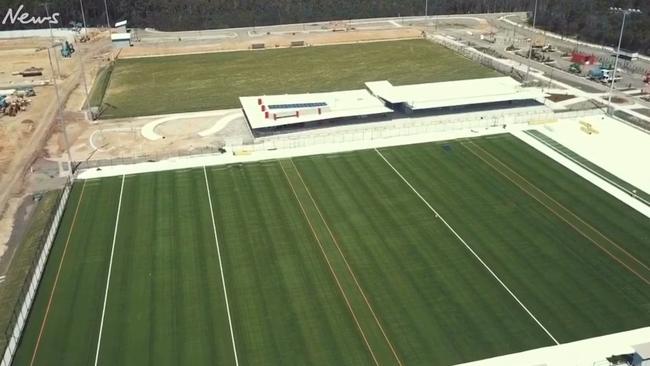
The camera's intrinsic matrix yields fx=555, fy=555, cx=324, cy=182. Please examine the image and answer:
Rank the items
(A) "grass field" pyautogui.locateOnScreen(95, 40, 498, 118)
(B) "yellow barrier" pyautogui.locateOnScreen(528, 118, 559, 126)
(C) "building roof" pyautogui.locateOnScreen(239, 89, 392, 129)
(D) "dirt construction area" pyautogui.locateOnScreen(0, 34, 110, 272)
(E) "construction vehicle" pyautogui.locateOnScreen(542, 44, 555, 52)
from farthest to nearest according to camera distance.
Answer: (E) "construction vehicle" pyautogui.locateOnScreen(542, 44, 555, 52) < (A) "grass field" pyautogui.locateOnScreen(95, 40, 498, 118) < (C) "building roof" pyautogui.locateOnScreen(239, 89, 392, 129) < (B) "yellow barrier" pyautogui.locateOnScreen(528, 118, 559, 126) < (D) "dirt construction area" pyautogui.locateOnScreen(0, 34, 110, 272)

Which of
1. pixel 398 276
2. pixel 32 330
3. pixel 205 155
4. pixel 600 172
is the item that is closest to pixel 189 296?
pixel 32 330

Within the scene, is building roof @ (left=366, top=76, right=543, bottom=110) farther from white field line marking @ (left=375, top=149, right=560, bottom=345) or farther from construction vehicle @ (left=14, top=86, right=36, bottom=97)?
construction vehicle @ (left=14, top=86, right=36, bottom=97)

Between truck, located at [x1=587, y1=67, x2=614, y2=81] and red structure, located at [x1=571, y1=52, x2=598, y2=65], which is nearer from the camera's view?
truck, located at [x1=587, y1=67, x2=614, y2=81]

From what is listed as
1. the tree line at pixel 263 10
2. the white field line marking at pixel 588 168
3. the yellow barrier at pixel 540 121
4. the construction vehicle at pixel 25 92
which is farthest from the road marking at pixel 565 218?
the tree line at pixel 263 10

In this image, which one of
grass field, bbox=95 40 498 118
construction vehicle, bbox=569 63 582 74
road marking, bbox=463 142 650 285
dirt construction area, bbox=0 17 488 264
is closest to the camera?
road marking, bbox=463 142 650 285

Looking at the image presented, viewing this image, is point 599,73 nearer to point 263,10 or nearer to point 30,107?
point 263,10

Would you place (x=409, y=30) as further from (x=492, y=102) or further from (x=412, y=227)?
(x=412, y=227)

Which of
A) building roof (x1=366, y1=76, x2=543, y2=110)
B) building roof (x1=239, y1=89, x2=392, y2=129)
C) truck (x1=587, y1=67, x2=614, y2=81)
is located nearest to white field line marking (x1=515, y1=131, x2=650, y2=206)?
building roof (x1=366, y1=76, x2=543, y2=110)
